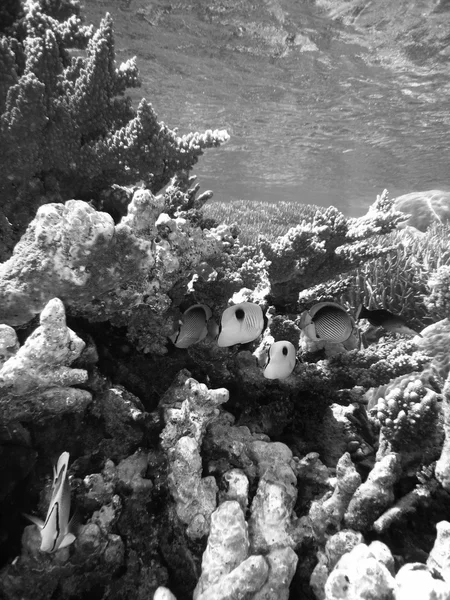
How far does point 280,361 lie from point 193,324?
62 cm

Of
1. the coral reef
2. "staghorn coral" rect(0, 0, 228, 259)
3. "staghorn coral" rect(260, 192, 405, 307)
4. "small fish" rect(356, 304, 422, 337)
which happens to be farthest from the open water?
"small fish" rect(356, 304, 422, 337)

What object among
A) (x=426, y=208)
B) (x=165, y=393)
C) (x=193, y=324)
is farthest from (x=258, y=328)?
(x=426, y=208)

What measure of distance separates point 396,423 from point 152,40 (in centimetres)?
1658

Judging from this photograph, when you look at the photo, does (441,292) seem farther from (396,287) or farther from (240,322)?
(240,322)

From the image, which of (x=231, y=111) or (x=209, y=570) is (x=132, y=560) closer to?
(x=209, y=570)

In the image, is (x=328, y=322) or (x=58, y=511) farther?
(x=328, y=322)

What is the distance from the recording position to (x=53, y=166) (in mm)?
2883

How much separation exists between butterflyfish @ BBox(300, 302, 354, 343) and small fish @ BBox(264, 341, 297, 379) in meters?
0.23

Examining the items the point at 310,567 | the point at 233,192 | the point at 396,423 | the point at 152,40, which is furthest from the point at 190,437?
the point at 233,192

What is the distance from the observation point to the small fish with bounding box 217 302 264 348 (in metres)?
2.33

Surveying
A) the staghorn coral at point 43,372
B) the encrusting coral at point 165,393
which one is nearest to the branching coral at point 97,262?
the encrusting coral at point 165,393

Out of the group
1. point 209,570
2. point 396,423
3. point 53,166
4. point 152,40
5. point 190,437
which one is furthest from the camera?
point 152,40

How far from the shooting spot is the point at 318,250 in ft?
9.82

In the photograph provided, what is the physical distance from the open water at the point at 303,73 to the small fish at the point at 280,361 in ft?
42.5
